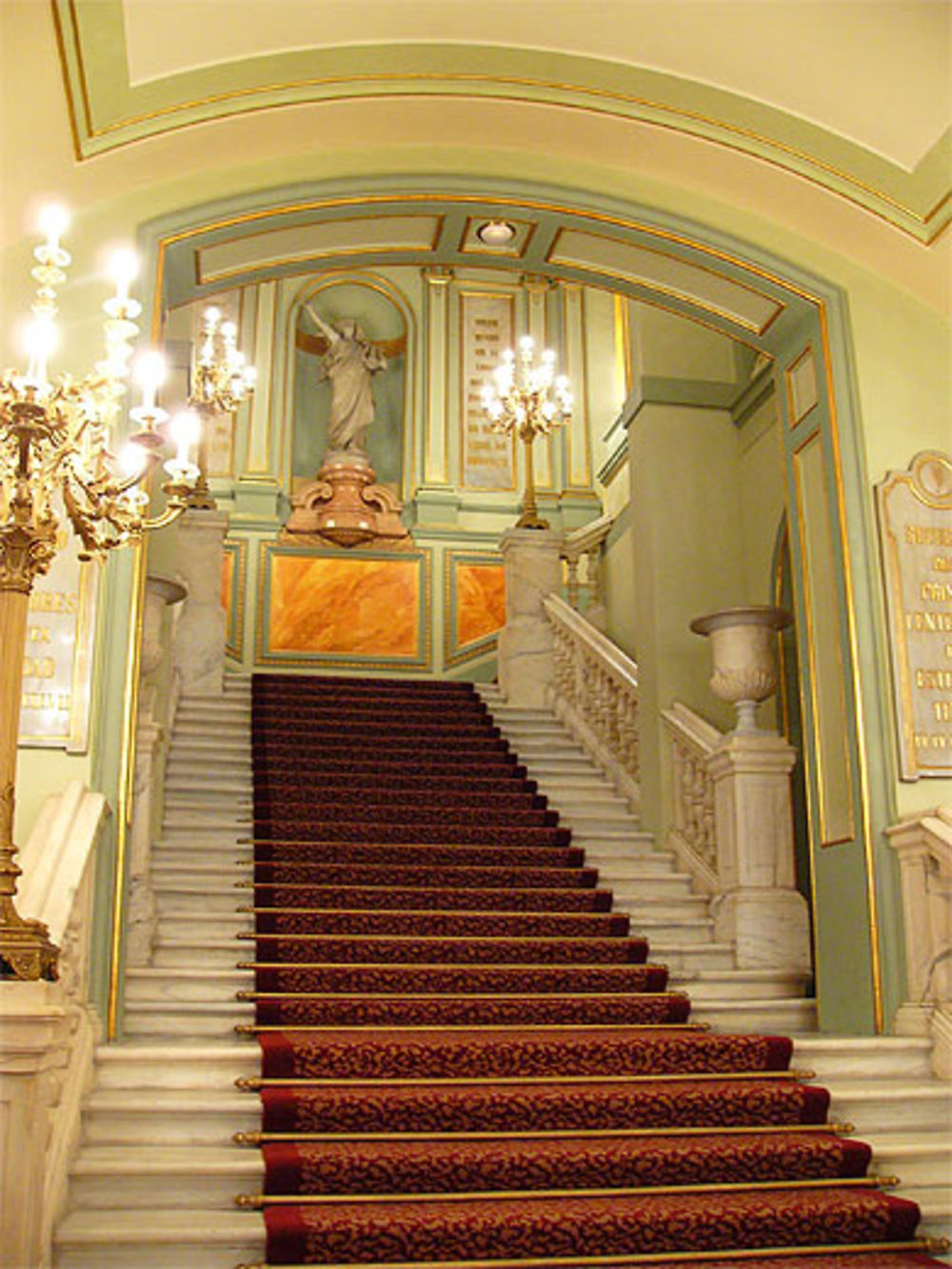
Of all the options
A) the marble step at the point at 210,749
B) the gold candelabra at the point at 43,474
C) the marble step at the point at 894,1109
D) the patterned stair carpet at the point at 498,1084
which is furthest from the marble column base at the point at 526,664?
the gold candelabra at the point at 43,474

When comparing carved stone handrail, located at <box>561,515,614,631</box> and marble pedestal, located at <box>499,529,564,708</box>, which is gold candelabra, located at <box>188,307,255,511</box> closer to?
marble pedestal, located at <box>499,529,564,708</box>

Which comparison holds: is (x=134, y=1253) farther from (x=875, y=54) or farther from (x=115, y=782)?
(x=875, y=54)

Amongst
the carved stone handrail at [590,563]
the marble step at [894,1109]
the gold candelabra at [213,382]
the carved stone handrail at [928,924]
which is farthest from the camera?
the carved stone handrail at [590,563]

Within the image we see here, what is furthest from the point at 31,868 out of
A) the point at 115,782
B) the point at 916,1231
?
the point at 916,1231

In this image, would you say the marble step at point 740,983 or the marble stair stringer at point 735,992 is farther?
the marble step at point 740,983

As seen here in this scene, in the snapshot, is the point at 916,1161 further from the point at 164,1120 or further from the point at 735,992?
the point at 164,1120

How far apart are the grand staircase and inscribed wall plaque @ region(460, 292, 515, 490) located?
22.1ft

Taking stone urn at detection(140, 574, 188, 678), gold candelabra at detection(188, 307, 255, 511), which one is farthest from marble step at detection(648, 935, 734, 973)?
gold candelabra at detection(188, 307, 255, 511)

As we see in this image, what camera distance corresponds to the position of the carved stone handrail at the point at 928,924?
17.6 ft

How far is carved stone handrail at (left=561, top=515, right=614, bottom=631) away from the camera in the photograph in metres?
12.0

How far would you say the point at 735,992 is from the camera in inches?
250

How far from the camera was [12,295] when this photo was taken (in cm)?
567

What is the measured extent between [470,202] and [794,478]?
2.08 meters

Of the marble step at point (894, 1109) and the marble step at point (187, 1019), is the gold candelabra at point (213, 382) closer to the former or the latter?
the marble step at point (187, 1019)
